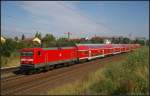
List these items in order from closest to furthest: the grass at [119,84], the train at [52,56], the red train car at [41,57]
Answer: the grass at [119,84] → the red train car at [41,57] → the train at [52,56]

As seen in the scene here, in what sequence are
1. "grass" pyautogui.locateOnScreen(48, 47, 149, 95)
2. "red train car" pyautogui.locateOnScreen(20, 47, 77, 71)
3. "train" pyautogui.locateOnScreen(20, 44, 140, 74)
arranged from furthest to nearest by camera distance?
"train" pyautogui.locateOnScreen(20, 44, 140, 74) < "red train car" pyautogui.locateOnScreen(20, 47, 77, 71) < "grass" pyautogui.locateOnScreen(48, 47, 149, 95)

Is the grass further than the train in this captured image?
No

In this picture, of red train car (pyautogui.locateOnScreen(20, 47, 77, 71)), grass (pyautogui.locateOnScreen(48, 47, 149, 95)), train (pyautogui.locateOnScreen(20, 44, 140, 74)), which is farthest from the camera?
train (pyautogui.locateOnScreen(20, 44, 140, 74))

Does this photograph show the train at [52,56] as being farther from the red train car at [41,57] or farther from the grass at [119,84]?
the grass at [119,84]

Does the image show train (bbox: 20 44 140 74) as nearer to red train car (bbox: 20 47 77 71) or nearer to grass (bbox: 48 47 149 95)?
red train car (bbox: 20 47 77 71)

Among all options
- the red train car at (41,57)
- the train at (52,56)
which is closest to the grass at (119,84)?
the red train car at (41,57)

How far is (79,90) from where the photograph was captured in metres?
16.2

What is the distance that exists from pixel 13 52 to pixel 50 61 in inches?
621

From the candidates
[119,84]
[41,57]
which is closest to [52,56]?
[41,57]

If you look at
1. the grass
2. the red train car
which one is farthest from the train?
the grass

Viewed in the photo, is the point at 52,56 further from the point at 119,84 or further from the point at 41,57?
the point at 119,84

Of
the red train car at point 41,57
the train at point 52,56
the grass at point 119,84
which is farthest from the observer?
the train at point 52,56

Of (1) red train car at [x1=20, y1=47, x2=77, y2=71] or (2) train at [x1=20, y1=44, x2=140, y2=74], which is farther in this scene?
(2) train at [x1=20, y1=44, x2=140, y2=74]

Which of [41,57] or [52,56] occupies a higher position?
[41,57]
